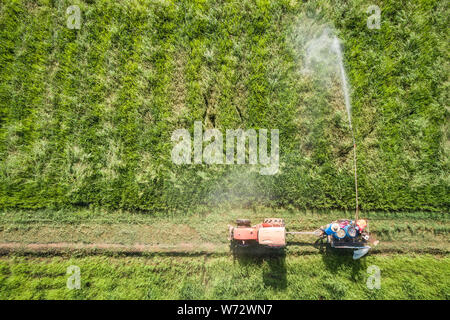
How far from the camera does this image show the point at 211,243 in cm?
708

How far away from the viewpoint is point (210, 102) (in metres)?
7.33

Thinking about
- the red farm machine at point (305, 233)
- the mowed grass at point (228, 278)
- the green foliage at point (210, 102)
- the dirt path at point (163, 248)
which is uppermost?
the green foliage at point (210, 102)

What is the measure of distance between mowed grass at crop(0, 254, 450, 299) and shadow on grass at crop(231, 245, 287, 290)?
0.09ft

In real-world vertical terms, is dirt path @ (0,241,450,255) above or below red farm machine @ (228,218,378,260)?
below

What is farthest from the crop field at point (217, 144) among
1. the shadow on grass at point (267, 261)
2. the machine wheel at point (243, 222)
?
the machine wheel at point (243, 222)

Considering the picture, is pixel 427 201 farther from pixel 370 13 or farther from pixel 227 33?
pixel 227 33

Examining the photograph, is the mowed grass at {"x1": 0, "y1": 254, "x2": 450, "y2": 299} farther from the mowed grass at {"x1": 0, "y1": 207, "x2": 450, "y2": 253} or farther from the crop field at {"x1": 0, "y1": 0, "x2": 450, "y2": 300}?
the mowed grass at {"x1": 0, "y1": 207, "x2": 450, "y2": 253}

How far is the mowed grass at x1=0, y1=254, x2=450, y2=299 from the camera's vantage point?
685cm

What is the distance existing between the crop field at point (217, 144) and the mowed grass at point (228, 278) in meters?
0.04

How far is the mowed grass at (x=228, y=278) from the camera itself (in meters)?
6.85

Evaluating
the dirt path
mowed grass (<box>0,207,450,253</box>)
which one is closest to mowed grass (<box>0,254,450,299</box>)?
the dirt path

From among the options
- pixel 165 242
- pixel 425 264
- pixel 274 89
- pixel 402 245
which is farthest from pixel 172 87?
pixel 425 264

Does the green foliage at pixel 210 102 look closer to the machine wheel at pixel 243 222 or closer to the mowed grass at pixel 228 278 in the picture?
the machine wheel at pixel 243 222

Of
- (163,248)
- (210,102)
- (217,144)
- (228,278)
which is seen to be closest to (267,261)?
(228,278)
